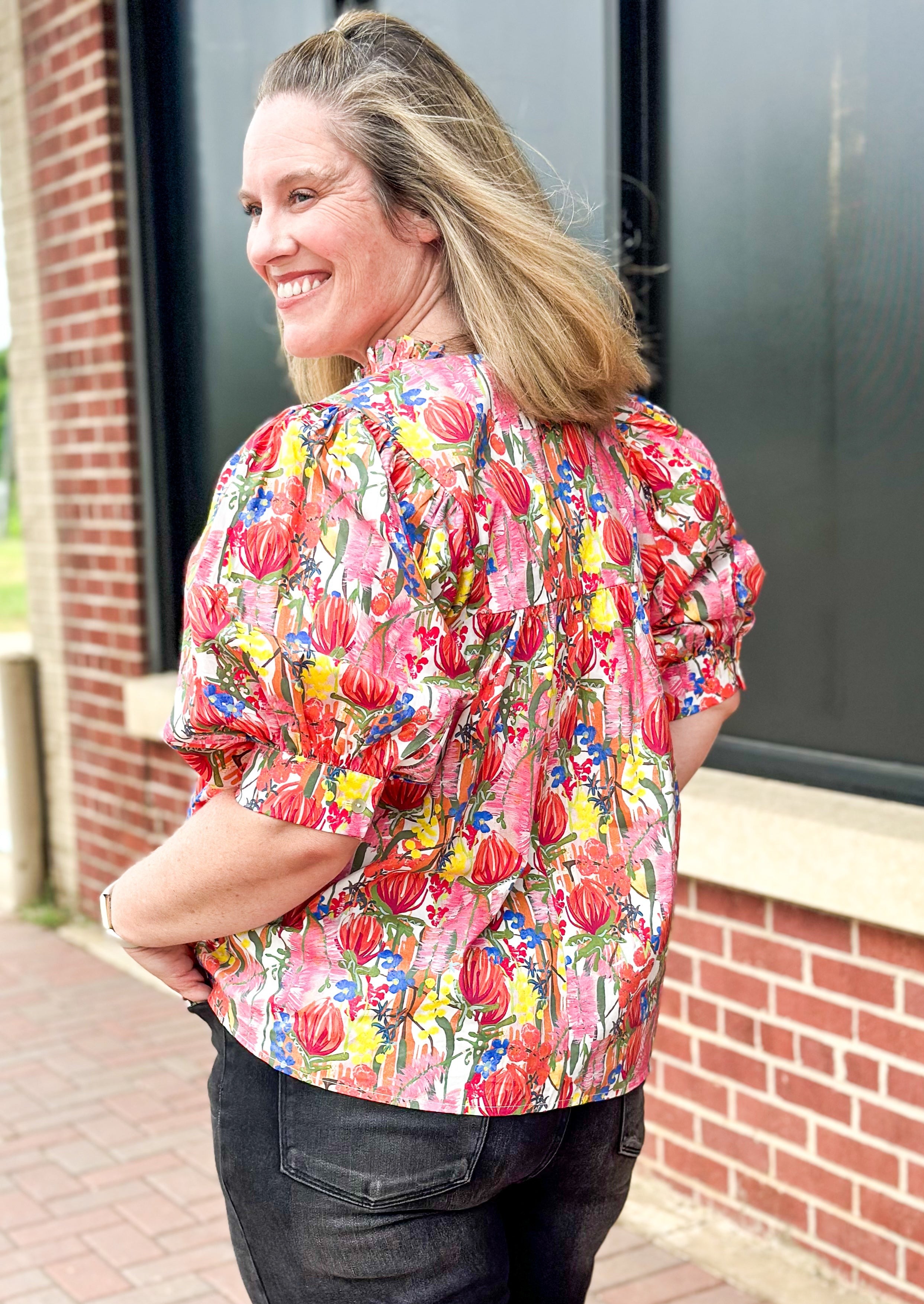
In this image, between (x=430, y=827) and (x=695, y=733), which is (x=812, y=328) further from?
(x=430, y=827)


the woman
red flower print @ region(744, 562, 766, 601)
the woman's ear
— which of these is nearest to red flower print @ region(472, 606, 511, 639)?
the woman

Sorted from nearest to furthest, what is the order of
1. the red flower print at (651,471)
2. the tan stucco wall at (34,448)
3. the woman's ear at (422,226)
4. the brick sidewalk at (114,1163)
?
the woman's ear at (422,226) < the red flower print at (651,471) < the brick sidewalk at (114,1163) < the tan stucco wall at (34,448)

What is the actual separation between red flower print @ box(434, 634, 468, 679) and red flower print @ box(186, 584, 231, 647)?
7.7 inches

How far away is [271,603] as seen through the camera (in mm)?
1289

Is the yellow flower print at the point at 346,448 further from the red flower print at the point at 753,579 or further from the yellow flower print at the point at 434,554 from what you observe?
the red flower print at the point at 753,579

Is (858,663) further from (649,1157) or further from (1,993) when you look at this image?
(1,993)

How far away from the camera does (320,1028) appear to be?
4.50ft

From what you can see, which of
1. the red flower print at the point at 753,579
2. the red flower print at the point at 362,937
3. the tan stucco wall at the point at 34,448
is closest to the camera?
the red flower print at the point at 362,937

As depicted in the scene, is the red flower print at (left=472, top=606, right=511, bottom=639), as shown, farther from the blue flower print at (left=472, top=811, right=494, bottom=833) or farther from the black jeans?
the black jeans

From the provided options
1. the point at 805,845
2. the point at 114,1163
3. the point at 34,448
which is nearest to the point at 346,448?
the point at 805,845

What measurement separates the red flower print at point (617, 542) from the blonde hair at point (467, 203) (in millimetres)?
112

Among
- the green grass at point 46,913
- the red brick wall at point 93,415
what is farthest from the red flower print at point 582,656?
the green grass at point 46,913

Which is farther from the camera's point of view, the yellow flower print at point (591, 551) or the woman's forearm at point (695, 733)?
the woman's forearm at point (695, 733)

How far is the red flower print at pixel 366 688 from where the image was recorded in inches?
50.2
